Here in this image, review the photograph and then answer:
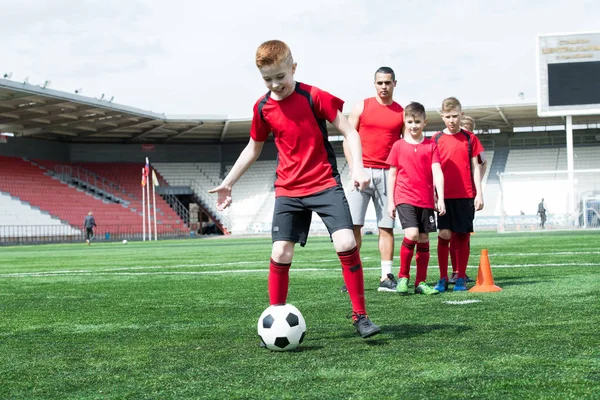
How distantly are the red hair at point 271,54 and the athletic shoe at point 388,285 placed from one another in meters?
3.35

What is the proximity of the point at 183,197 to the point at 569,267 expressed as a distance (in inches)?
1736

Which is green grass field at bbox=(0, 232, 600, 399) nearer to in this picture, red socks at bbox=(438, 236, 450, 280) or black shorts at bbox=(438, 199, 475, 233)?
red socks at bbox=(438, 236, 450, 280)

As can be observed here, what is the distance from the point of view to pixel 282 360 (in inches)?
151

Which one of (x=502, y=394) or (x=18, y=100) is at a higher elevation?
(x=18, y=100)

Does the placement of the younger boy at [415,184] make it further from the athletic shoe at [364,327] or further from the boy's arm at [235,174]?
the athletic shoe at [364,327]

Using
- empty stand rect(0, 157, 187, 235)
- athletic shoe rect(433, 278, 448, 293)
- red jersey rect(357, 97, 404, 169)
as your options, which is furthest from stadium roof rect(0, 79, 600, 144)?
athletic shoe rect(433, 278, 448, 293)

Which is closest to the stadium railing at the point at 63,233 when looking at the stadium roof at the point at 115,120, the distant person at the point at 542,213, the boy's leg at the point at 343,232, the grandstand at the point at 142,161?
the grandstand at the point at 142,161

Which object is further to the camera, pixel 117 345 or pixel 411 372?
pixel 117 345

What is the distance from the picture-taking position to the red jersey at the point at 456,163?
7.32 metres

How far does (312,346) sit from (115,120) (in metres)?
40.5

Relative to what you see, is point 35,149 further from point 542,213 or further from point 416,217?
point 416,217

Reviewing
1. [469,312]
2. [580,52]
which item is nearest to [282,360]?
[469,312]

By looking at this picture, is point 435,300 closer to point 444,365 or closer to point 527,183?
point 444,365

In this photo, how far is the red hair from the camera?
4184 millimetres
